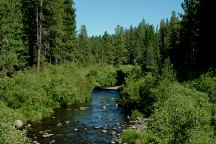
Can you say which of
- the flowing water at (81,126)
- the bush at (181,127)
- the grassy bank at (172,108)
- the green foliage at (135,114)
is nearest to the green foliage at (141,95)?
the grassy bank at (172,108)

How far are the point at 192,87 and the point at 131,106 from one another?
10383 mm

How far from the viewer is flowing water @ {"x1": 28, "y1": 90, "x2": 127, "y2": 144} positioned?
28672 mm

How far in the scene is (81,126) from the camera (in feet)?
110

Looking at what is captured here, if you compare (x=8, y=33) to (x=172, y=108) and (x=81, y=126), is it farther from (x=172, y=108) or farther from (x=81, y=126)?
(x=172, y=108)

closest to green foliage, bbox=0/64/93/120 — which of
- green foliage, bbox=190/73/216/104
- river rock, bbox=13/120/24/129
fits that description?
river rock, bbox=13/120/24/129

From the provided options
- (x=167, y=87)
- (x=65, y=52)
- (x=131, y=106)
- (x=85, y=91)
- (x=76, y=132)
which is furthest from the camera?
(x=65, y=52)

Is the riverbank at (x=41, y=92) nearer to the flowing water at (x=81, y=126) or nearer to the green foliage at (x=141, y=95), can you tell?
the flowing water at (x=81, y=126)

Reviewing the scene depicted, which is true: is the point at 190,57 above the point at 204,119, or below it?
above

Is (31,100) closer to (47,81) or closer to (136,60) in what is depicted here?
(47,81)

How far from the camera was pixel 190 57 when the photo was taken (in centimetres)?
5562

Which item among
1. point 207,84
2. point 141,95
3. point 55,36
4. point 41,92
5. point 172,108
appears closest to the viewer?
point 172,108

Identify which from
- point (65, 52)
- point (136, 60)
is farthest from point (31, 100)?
point (136, 60)

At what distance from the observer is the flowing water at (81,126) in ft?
94.1

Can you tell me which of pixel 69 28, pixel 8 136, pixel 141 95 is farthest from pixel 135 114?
pixel 69 28
